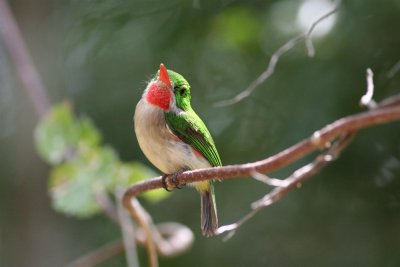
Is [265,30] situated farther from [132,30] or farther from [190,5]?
[132,30]

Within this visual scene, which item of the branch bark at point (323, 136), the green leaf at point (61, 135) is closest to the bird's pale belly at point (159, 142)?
the green leaf at point (61, 135)

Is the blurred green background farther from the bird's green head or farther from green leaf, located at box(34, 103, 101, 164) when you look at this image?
the bird's green head

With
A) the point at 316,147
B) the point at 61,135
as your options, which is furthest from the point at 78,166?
the point at 316,147

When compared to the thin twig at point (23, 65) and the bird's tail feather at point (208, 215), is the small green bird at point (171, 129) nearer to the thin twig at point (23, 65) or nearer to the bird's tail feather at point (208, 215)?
the bird's tail feather at point (208, 215)

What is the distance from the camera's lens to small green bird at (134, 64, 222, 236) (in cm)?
276

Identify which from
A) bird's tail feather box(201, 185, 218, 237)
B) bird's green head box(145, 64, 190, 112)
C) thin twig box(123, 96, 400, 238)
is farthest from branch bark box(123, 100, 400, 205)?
bird's tail feather box(201, 185, 218, 237)

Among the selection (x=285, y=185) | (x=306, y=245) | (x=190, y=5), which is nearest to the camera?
(x=285, y=185)

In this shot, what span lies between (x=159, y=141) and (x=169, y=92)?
0.62ft

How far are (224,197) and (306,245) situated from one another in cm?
53

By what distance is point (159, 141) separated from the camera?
9.12 feet

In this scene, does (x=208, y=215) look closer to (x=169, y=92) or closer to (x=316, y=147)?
(x=169, y=92)

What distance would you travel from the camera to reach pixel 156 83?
2738 millimetres

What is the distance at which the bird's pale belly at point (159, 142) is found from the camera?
9.06 ft

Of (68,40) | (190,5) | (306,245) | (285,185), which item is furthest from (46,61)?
(285,185)
